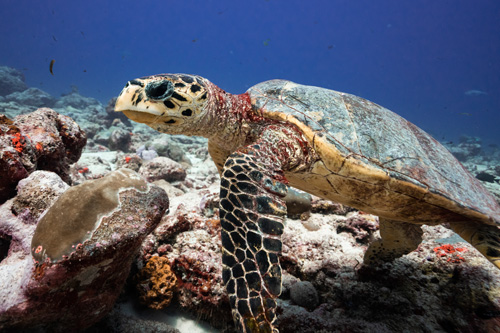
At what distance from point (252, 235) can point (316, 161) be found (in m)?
1.09

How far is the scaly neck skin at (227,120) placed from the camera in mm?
2340

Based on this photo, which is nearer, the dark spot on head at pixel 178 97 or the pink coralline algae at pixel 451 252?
the dark spot on head at pixel 178 97

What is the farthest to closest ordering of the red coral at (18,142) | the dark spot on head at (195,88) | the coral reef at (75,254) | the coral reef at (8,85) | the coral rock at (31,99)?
the coral reef at (8,85) < the coral rock at (31,99) < the dark spot on head at (195,88) < the red coral at (18,142) < the coral reef at (75,254)

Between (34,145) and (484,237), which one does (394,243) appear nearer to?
(484,237)

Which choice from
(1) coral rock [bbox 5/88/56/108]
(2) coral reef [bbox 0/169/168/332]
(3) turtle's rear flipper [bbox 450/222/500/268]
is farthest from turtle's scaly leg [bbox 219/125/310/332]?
(1) coral rock [bbox 5/88/56/108]

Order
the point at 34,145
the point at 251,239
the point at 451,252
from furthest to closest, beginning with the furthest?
the point at 451,252
the point at 34,145
the point at 251,239

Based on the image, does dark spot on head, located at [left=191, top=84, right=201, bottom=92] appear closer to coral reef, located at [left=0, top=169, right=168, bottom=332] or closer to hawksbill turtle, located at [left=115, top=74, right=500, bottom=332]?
hawksbill turtle, located at [left=115, top=74, right=500, bottom=332]

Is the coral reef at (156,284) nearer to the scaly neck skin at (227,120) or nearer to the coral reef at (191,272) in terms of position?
the coral reef at (191,272)

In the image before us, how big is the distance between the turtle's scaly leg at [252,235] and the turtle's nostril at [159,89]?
0.91m

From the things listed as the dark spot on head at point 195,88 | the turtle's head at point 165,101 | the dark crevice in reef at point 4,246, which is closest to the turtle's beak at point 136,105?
the turtle's head at point 165,101

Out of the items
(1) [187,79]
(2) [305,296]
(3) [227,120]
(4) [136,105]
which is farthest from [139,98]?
(2) [305,296]

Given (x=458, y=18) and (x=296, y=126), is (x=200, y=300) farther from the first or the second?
(x=458, y=18)

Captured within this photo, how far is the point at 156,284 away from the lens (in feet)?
6.06

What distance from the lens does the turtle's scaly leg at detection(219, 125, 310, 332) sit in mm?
1241
